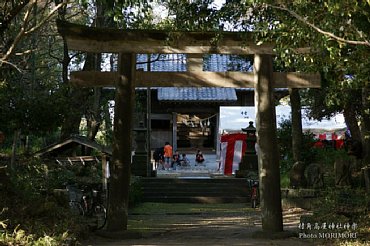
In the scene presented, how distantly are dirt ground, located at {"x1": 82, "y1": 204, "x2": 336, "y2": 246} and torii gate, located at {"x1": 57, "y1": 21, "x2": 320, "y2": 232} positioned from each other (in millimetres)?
432

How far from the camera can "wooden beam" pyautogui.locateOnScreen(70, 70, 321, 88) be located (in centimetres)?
1055

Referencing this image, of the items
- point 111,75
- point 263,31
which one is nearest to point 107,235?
point 111,75

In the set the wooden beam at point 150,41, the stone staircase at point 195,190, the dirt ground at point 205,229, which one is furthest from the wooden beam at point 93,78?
the stone staircase at point 195,190

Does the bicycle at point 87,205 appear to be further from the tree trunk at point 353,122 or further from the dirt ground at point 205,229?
the tree trunk at point 353,122

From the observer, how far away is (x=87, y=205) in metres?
12.7

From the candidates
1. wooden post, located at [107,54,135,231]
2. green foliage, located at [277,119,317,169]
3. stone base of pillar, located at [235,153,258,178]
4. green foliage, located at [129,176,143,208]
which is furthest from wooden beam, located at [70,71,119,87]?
stone base of pillar, located at [235,153,258,178]

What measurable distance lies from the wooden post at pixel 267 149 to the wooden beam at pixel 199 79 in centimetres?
48

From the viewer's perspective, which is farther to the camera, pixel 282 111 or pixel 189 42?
pixel 282 111

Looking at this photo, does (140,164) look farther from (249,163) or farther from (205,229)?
(205,229)

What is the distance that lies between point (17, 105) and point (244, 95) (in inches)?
786

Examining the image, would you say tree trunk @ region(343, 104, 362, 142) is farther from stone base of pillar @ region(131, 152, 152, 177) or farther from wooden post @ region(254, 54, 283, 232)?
wooden post @ region(254, 54, 283, 232)

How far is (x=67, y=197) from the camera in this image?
11469mm

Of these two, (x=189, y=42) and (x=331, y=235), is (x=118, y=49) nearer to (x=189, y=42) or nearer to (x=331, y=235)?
(x=189, y=42)

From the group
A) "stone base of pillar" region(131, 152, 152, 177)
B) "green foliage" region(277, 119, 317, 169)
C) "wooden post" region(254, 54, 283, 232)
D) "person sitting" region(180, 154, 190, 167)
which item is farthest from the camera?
"person sitting" region(180, 154, 190, 167)
